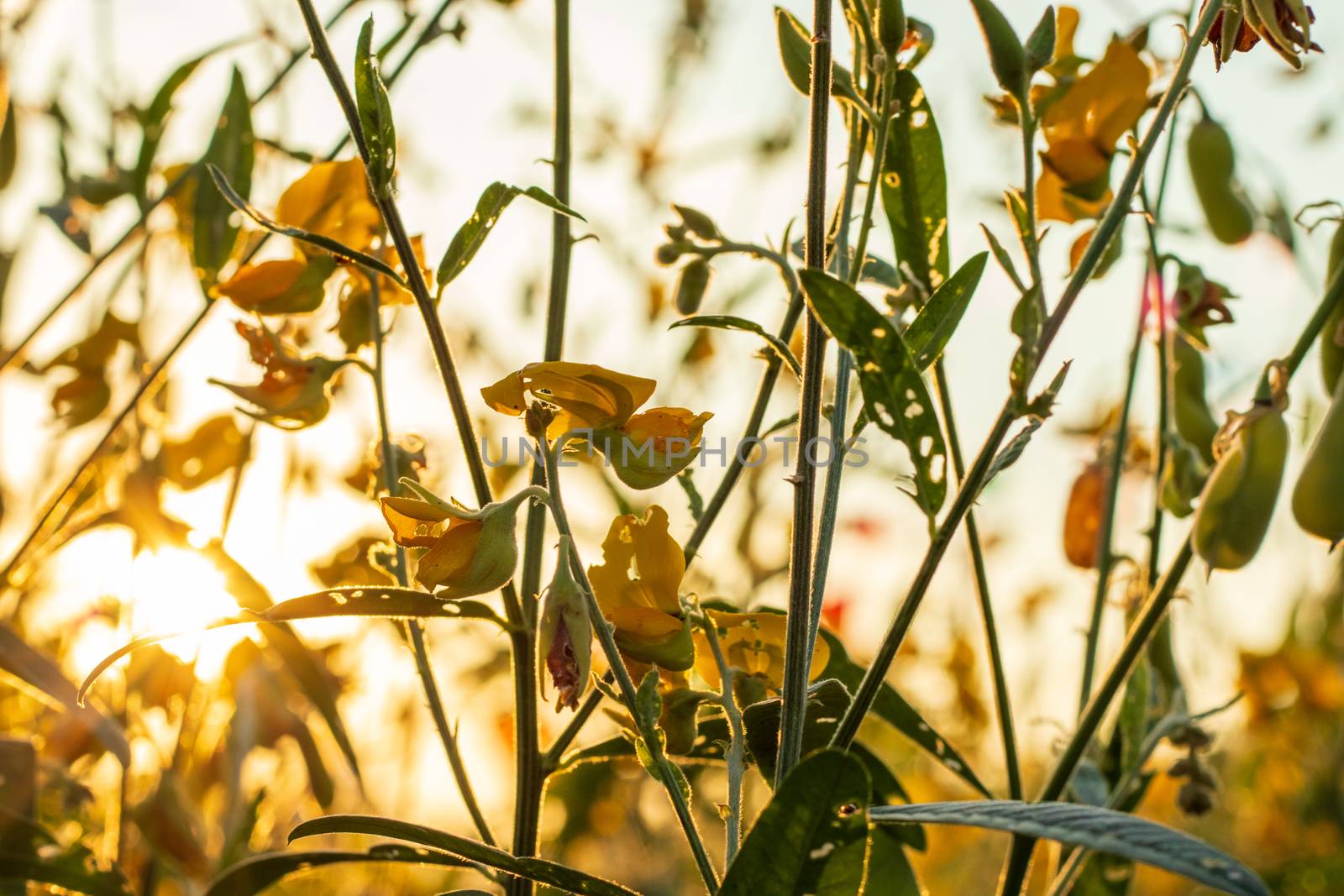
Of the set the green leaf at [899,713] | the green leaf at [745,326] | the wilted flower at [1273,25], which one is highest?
the wilted flower at [1273,25]

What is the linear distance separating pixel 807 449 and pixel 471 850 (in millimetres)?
214

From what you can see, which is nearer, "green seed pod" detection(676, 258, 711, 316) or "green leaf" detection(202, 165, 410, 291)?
"green leaf" detection(202, 165, 410, 291)

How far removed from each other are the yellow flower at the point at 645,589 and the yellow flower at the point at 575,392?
5 cm

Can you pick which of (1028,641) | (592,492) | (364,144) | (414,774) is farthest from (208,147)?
(1028,641)

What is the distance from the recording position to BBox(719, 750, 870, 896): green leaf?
419 mm

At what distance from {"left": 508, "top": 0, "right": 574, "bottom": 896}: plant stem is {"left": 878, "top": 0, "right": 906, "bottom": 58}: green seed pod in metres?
Result: 0.18

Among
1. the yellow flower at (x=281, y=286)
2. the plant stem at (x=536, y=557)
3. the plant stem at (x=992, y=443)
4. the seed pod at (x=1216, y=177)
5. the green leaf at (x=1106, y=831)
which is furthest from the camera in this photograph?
the seed pod at (x=1216, y=177)

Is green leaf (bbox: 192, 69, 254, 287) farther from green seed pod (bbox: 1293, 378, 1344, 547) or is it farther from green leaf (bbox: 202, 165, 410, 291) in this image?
green seed pod (bbox: 1293, 378, 1344, 547)

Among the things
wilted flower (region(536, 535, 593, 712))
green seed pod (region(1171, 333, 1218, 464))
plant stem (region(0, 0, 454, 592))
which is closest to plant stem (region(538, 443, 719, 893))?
wilted flower (region(536, 535, 593, 712))

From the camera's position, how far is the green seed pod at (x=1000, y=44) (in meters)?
0.60

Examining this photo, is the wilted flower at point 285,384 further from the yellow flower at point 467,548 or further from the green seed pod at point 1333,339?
the green seed pod at point 1333,339

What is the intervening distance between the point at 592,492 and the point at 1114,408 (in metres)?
0.78

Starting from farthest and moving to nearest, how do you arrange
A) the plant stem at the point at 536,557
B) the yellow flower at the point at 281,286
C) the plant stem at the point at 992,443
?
the yellow flower at the point at 281,286 < the plant stem at the point at 536,557 < the plant stem at the point at 992,443

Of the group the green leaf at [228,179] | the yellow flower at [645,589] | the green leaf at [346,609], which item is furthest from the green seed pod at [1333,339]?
the green leaf at [228,179]
